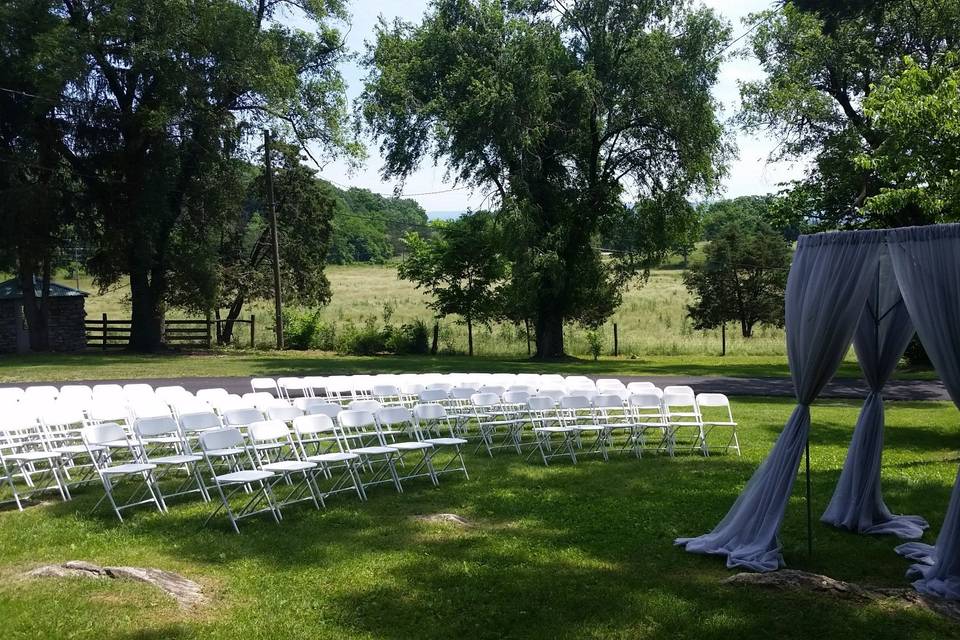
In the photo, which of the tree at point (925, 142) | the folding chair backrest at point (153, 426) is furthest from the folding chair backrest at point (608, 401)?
the tree at point (925, 142)

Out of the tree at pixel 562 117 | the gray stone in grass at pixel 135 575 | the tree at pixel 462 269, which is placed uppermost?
the tree at pixel 562 117

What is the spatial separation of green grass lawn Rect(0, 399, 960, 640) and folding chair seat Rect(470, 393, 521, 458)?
53.4 inches

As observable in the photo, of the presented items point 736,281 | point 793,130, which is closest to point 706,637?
point 793,130

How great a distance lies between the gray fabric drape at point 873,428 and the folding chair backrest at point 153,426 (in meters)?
5.96

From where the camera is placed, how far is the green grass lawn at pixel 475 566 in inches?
198

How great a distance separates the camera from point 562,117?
26969 mm

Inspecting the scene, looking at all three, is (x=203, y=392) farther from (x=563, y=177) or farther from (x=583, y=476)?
(x=563, y=177)

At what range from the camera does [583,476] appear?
9445mm

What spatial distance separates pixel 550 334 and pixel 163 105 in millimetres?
13981

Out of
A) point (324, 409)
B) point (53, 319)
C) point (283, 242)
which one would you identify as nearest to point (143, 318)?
point (53, 319)

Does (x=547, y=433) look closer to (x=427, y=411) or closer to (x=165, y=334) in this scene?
(x=427, y=411)

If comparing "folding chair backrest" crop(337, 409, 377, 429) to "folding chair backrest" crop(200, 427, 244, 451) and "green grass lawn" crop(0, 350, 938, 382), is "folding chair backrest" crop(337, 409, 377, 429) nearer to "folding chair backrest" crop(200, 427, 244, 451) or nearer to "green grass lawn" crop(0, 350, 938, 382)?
"folding chair backrest" crop(200, 427, 244, 451)

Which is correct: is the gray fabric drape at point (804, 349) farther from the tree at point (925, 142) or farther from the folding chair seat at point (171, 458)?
the tree at point (925, 142)

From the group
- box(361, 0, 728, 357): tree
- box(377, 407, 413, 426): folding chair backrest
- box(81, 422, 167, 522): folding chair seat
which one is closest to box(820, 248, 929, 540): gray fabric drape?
box(377, 407, 413, 426): folding chair backrest
